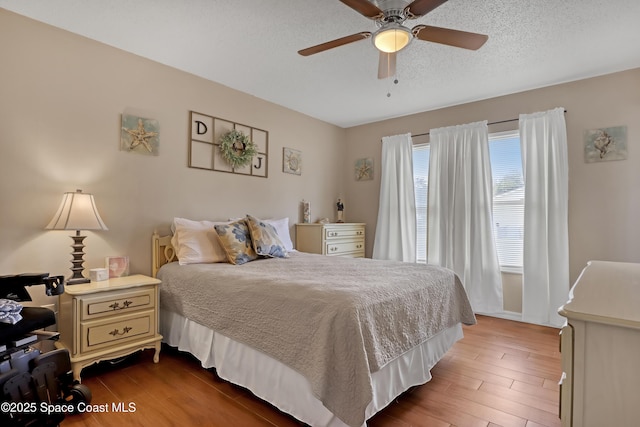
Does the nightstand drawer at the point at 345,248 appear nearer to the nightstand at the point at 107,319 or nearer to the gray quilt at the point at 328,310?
the gray quilt at the point at 328,310

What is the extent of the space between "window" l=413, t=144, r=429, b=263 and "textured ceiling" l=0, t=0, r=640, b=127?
2.70 ft

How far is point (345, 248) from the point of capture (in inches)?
172

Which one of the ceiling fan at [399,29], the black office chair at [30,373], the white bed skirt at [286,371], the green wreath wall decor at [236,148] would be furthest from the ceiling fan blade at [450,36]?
the black office chair at [30,373]

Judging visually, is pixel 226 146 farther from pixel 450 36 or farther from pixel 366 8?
pixel 450 36

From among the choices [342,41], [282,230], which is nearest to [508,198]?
[282,230]

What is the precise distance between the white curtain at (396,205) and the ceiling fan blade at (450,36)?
2.42 m

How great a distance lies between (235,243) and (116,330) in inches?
41.3

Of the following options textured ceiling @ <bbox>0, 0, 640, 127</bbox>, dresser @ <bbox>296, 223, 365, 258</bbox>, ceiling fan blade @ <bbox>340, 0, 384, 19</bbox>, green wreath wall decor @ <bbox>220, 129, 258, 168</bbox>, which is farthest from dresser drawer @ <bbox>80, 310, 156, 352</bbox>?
ceiling fan blade @ <bbox>340, 0, 384, 19</bbox>

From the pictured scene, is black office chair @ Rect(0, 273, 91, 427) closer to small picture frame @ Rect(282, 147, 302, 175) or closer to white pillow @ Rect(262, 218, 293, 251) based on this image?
white pillow @ Rect(262, 218, 293, 251)

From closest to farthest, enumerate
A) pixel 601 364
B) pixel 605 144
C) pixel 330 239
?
pixel 601 364 < pixel 605 144 < pixel 330 239

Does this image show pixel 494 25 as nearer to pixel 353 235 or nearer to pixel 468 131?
pixel 468 131

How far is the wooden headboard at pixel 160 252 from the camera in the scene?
288 cm

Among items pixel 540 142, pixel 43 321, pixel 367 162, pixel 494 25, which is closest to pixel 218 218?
pixel 43 321

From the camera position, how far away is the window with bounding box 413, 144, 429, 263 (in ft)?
14.0
